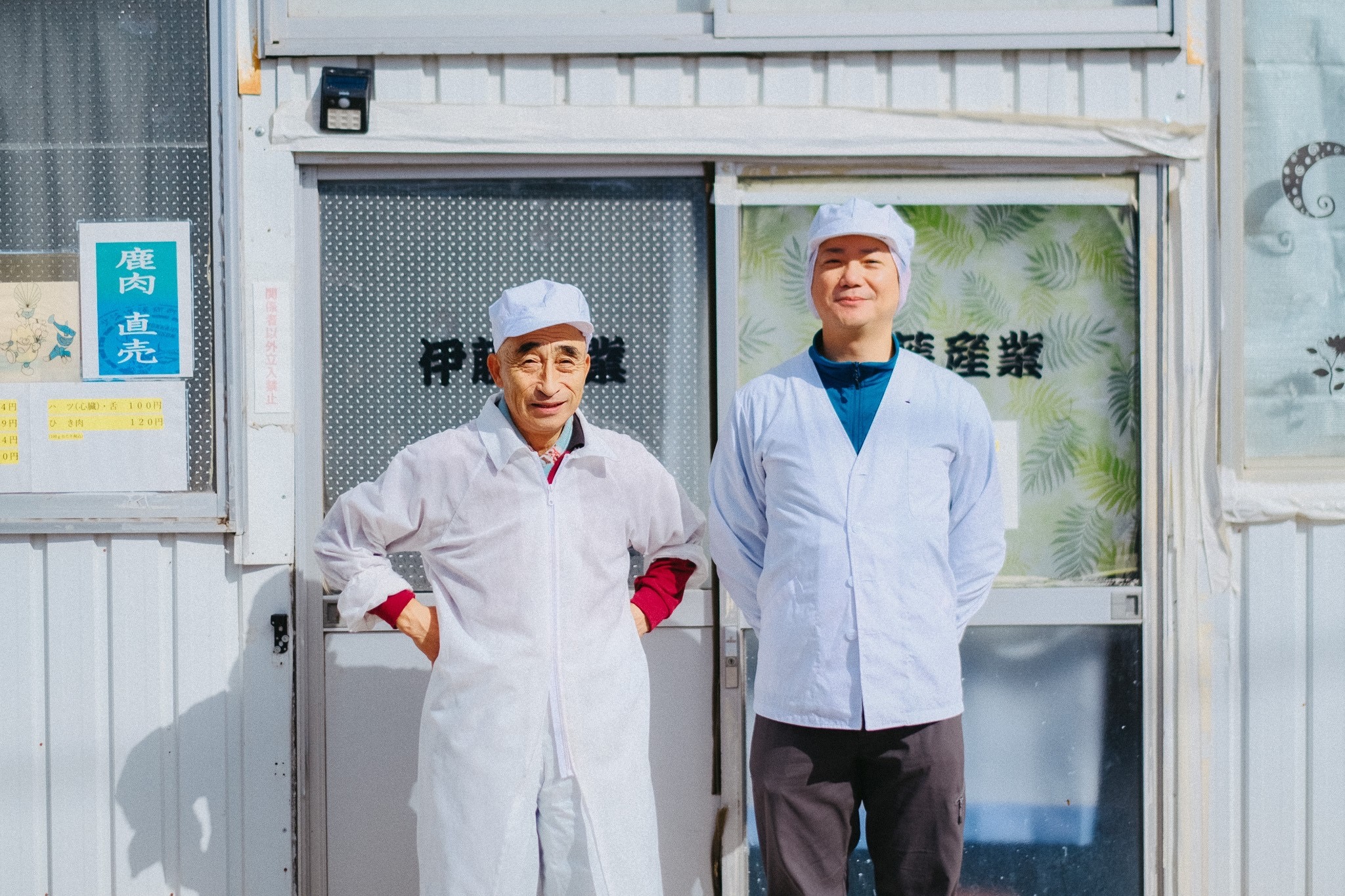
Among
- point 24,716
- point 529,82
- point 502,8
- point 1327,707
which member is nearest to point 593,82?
point 529,82

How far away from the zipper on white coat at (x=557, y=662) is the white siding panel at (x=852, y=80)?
1.58 meters

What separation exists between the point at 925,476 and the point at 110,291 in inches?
97.4

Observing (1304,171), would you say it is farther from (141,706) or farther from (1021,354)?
(141,706)

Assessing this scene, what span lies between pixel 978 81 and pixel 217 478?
259cm

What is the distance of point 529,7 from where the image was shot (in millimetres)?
3229

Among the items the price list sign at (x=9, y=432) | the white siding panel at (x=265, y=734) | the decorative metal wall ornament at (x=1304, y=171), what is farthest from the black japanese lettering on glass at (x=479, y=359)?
the decorative metal wall ornament at (x=1304, y=171)

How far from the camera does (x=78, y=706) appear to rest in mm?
3189

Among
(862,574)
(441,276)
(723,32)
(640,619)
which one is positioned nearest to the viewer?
(862,574)

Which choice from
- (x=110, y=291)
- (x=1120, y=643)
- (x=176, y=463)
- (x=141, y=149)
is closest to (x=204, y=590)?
(x=176, y=463)

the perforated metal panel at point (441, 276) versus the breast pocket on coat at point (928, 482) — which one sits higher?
the perforated metal panel at point (441, 276)

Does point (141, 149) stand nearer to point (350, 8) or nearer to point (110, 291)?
point (110, 291)

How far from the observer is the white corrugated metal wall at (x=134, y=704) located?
319 cm

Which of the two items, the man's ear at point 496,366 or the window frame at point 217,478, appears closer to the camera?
the man's ear at point 496,366

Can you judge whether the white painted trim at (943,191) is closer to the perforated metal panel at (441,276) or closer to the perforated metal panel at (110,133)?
the perforated metal panel at (441,276)
